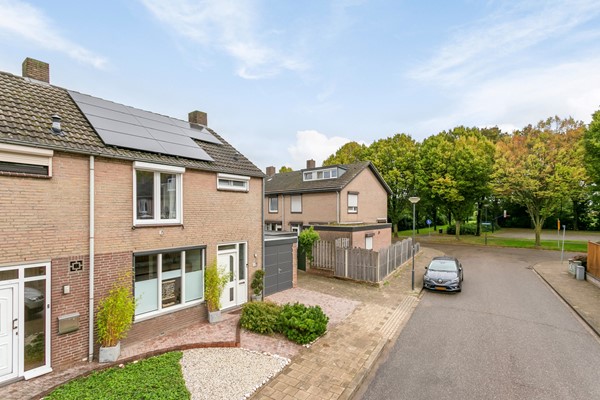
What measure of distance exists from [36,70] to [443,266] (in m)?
19.6

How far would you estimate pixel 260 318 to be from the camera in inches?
358

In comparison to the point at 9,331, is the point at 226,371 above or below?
below

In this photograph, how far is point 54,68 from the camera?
9.93 metres

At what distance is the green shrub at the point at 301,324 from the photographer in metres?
8.34

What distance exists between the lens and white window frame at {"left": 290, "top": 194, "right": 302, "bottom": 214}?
24.9 m

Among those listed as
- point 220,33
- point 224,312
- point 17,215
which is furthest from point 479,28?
point 17,215

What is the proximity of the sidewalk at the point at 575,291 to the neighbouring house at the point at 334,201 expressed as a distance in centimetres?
Result: 1037

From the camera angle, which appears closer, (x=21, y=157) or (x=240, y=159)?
(x=21, y=157)

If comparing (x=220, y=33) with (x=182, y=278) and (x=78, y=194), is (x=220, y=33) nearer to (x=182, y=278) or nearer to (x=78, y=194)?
(x=78, y=194)

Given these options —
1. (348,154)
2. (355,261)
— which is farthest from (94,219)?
(348,154)

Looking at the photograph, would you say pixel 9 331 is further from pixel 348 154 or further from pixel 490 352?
pixel 348 154

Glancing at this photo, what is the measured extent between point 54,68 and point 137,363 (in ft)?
34.6

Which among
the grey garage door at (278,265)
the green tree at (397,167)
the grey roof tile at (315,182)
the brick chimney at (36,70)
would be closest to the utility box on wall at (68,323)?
the grey garage door at (278,265)

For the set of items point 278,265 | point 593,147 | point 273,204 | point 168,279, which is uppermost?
point 593,147
